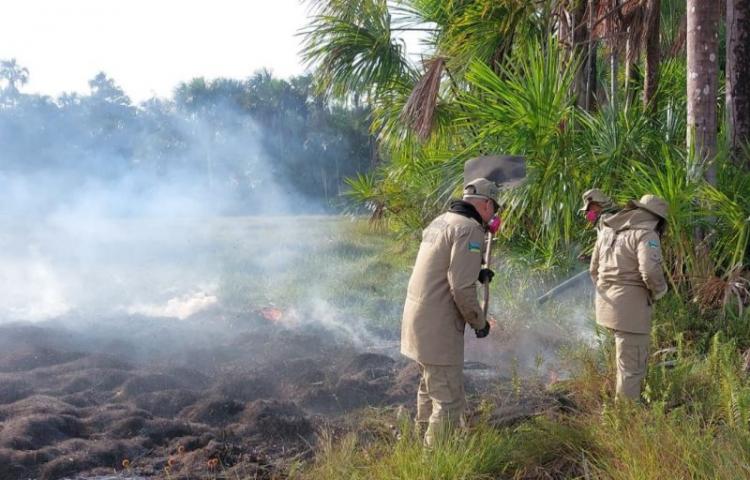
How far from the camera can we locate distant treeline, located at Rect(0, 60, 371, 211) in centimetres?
1800

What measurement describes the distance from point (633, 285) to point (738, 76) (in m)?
3.31

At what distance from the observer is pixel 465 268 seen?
13.5 feet

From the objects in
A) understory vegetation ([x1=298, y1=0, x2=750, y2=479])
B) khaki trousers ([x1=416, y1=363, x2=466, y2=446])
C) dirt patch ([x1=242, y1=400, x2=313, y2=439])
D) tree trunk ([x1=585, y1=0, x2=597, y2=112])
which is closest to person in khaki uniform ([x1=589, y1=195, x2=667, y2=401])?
understory vegetation ([x1=298, y1=0, x2=750, y2=479])

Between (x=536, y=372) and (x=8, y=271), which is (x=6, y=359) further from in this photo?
(x=8, y=271)

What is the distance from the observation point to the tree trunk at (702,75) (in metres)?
6.64

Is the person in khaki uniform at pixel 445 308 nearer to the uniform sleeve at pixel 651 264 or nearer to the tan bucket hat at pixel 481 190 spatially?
A: the tan bucket hat at pixel 481 190

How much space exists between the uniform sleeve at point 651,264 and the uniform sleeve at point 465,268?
4.58 feet

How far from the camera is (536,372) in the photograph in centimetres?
635

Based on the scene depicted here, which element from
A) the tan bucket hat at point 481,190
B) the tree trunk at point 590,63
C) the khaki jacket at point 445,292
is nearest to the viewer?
the khaki jacket at point 445,292

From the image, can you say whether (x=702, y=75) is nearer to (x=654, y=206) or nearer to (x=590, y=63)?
(x=590, y=63)

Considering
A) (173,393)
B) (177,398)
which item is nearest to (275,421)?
(177,398)

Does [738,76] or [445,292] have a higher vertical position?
[738,76]

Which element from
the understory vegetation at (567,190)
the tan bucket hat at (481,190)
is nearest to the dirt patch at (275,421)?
the understory vegetation at (567,190)

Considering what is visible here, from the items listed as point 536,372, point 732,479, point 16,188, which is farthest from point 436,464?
point 16,188
